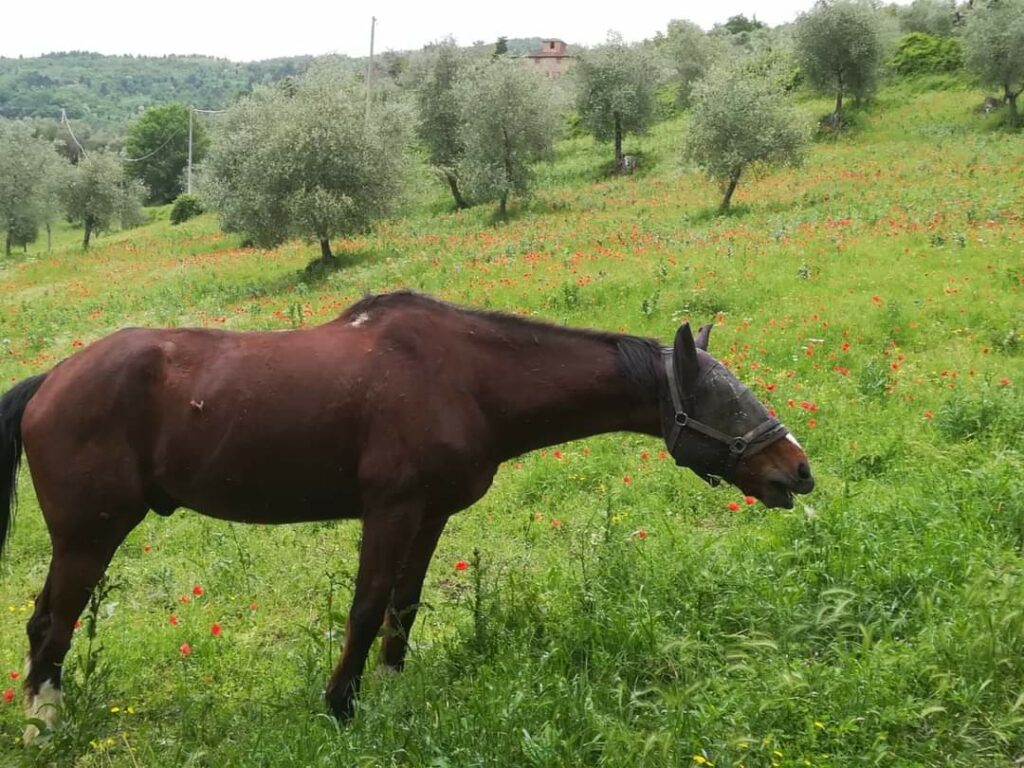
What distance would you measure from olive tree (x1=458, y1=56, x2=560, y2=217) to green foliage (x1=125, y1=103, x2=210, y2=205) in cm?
6609

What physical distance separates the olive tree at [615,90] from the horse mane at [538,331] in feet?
140

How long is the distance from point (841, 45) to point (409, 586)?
48.5m

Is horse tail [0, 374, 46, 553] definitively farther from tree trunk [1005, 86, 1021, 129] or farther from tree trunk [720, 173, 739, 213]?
tree trunk [1005, 86, 1021, 129]

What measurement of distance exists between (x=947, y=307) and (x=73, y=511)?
40.5ft

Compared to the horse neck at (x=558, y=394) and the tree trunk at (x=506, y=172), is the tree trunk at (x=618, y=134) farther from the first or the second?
the horse neck at (x=558, y=394)

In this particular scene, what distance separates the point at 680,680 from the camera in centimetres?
421

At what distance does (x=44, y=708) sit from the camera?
4.43 meters

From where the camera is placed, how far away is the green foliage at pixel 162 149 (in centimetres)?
9162

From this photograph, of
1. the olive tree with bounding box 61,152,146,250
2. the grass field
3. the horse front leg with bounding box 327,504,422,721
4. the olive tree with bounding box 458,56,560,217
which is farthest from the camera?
the olive tree with bounding box 61,152,146,250

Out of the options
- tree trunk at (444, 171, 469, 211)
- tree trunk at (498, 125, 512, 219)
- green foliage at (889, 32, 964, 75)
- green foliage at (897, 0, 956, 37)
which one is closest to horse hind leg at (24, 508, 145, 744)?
tree trunk at (498, 125, 512, 219)

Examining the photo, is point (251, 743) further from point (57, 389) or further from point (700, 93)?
point (700, 93)

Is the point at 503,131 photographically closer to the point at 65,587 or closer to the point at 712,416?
the point at 712,416

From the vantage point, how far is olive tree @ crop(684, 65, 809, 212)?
28.6 metres

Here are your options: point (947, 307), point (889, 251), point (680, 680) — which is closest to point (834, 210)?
point (889, 251)
